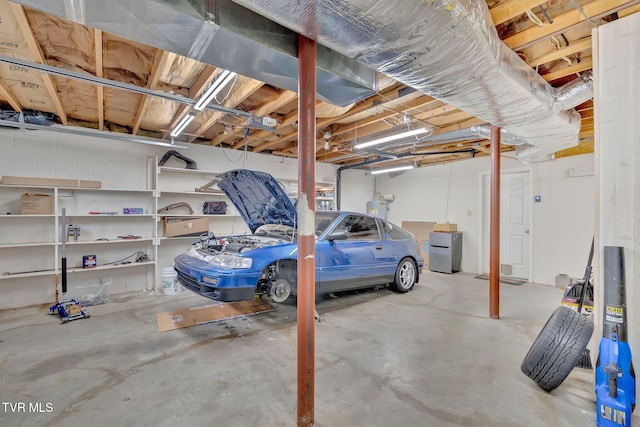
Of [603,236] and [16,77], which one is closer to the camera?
[603,236]

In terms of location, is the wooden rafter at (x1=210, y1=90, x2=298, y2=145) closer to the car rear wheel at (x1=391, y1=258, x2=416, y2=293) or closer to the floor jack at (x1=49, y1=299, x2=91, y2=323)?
the car rear wheel at (x1=391, y1=258, x2=416, y2=293)

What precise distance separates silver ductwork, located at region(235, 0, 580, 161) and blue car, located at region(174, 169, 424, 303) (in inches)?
83.6

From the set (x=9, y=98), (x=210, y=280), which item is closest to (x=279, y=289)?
(x=210, y=280)

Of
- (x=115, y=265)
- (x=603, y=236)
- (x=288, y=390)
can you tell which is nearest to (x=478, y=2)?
(x=603, y=236)

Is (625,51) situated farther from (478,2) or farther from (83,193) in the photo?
(83,193)

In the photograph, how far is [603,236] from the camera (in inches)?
80.5

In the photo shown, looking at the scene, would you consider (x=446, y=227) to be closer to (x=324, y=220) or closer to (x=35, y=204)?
(x=324, y=220)

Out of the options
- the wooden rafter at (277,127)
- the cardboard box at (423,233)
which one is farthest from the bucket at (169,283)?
the cardboard box at (423,233)

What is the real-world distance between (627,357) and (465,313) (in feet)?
6.66

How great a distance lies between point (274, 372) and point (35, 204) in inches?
159

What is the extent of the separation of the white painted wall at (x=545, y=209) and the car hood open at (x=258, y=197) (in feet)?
15.1

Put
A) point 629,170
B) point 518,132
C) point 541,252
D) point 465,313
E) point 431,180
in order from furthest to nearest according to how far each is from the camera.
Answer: point 431,180 → point 541,252 → point 465,313 → point 518,132 → point 629,170

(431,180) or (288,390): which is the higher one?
(431,180)

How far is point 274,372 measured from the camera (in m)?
2.28
